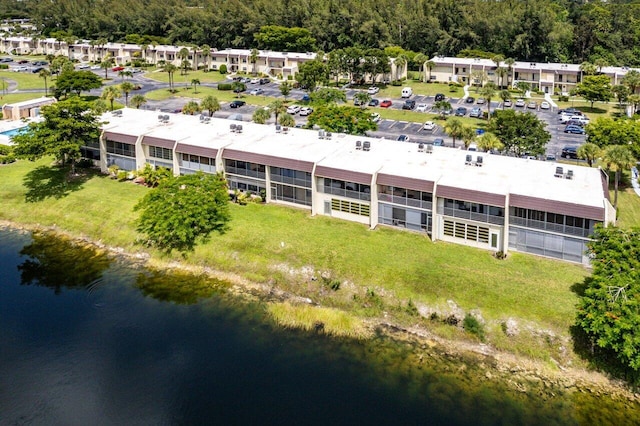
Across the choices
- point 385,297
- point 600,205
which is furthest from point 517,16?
point 385,297

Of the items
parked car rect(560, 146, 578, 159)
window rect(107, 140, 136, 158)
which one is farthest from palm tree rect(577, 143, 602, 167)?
window rect(107, 140, 136, 158)

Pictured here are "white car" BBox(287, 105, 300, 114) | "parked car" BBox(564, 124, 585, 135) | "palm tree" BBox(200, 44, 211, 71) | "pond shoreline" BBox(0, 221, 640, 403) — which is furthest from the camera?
"palm tree" BBox(200, 44, 211, 71)

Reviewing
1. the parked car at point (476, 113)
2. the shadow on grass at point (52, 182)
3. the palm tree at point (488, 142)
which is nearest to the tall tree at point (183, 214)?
the shadow on grass at point (52, 182)

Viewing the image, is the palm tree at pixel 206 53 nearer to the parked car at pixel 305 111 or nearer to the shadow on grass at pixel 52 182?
the parked car at pixel 305 111

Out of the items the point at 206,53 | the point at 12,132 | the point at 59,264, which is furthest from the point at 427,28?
the point at 59,264

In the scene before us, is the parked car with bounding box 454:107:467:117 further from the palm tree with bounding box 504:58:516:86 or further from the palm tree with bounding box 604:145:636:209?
the palm tree with bounding box 604:145:636:209
